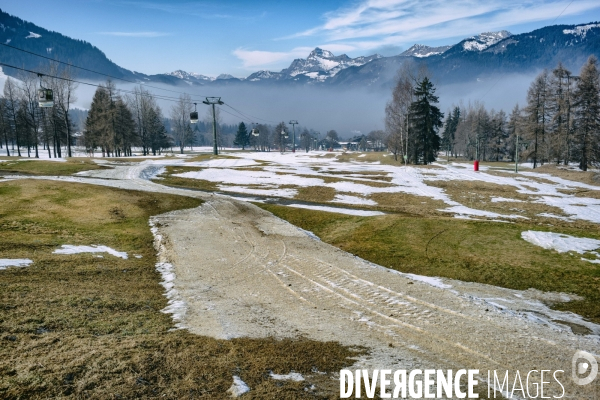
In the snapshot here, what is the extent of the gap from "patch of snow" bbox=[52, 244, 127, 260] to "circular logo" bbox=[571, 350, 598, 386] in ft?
50.7

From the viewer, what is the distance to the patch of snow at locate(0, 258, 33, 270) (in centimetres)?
1185

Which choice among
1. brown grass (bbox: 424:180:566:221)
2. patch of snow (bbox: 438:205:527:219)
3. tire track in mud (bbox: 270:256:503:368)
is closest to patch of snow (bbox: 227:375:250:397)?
tire track in mud (bbox: 270:256:503:368)

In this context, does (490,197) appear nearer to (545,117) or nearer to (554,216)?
(554,216)

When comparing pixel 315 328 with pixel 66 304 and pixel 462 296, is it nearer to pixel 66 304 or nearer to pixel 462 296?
pixel 462 296

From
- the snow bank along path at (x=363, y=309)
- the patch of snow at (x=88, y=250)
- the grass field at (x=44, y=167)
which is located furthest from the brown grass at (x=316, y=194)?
the grass field at (x=44, y=167)

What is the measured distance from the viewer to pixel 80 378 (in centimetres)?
577

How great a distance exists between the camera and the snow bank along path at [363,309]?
7.67 m

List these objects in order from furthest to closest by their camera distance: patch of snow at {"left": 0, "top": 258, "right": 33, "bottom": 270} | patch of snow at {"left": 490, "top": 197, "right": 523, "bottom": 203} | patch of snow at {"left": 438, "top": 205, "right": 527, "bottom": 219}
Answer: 1. patch of snow at {"left": 490, "top": 197, "right": 523, "bottom": 203}
2. patch of snow at {"left": 438, "top": 205, "right": 527, "bottom": 219}
3. patch of snow at {"left": 0, "top": 258, "right": 33, "bottom": 270}

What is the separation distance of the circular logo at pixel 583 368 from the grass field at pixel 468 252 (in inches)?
142

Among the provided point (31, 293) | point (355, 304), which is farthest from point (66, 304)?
point (355, 304)

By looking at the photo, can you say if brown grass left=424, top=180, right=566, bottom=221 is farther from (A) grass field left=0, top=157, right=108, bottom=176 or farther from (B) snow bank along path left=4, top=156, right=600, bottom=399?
(A) grass field left=0, top=157, right=108, bottom=176

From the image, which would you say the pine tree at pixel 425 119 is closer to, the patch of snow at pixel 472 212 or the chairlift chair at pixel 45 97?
the patch of snow at pixel 472 212

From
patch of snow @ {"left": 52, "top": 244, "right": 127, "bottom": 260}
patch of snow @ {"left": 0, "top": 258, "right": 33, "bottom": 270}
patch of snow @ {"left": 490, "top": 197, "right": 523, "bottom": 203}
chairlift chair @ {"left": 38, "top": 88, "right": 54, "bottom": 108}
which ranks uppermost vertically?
chairlift chair @ {"left": 38, "top": 88, "right": 54, "bottom": 108}

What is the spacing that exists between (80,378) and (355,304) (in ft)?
23.6
